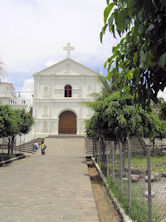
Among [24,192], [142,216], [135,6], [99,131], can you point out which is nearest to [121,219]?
[142,216]

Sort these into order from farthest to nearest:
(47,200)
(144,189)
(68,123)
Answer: (68,123) → (47,200) → (144,189)

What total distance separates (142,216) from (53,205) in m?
2.37

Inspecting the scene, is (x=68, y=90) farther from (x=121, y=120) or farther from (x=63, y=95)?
(x=121, y=120)

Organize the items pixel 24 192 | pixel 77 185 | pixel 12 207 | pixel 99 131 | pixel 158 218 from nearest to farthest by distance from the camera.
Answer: pixel 158 218 → pixel 12 207 → pixel 24 192 → pixel 77 185 → pixel 99 131

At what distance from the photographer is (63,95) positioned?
34.7 meters

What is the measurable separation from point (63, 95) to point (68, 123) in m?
4.02

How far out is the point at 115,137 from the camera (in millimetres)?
10594

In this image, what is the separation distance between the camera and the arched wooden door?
111 ft

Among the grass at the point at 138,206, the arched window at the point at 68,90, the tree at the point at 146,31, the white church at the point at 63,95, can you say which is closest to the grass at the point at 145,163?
the grass at the point at 138,206

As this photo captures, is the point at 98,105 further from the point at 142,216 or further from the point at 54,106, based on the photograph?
the point at 54,106

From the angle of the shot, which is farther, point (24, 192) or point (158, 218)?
point (24, 192)

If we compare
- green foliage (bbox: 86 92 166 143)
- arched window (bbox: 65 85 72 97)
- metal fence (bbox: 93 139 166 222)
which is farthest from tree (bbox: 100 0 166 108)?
arched window (bbox: 65 85 72 97)

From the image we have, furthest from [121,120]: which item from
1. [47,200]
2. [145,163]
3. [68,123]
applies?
[68,123]

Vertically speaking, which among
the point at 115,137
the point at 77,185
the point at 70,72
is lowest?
the point at 77,185
